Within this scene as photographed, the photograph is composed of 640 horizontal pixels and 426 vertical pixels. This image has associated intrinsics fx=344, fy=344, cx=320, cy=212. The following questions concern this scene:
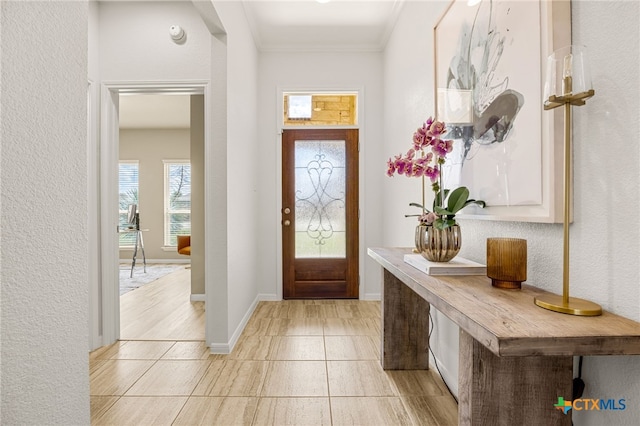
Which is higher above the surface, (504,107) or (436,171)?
(504,107)

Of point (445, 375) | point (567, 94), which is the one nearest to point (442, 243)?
point (567, 94)

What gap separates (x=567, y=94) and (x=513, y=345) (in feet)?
2.22

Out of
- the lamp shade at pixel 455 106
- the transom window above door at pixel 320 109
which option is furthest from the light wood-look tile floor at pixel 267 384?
the transom window above door at pixel 320 109

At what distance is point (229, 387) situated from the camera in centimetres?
203

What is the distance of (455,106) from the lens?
184 cm

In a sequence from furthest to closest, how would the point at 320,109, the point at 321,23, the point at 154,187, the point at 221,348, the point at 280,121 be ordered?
the point at 154,187 < the point at 320,109 < the point at 280,121 < the point at 321,23 < the point at 221,348

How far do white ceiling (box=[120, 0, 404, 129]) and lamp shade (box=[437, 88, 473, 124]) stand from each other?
1575mm

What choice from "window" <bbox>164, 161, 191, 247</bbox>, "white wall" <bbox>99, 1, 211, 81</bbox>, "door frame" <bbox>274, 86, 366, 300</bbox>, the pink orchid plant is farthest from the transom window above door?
"window" <bbox>164, 161, 191, 247</bbox>

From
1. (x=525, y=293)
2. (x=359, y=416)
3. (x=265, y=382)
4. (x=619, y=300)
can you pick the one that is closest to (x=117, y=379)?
(x=265, y=382)

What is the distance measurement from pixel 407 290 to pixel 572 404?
1.20 m

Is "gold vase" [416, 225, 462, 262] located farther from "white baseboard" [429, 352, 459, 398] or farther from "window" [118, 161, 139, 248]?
"window" [118, 161, 139, 248]

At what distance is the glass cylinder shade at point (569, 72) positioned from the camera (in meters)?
0.91

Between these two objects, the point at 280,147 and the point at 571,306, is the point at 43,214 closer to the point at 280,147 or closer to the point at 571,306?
the point at 571,306

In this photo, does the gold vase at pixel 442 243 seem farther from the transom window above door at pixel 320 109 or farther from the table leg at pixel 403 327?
the transom window above door at pixel 320 109
